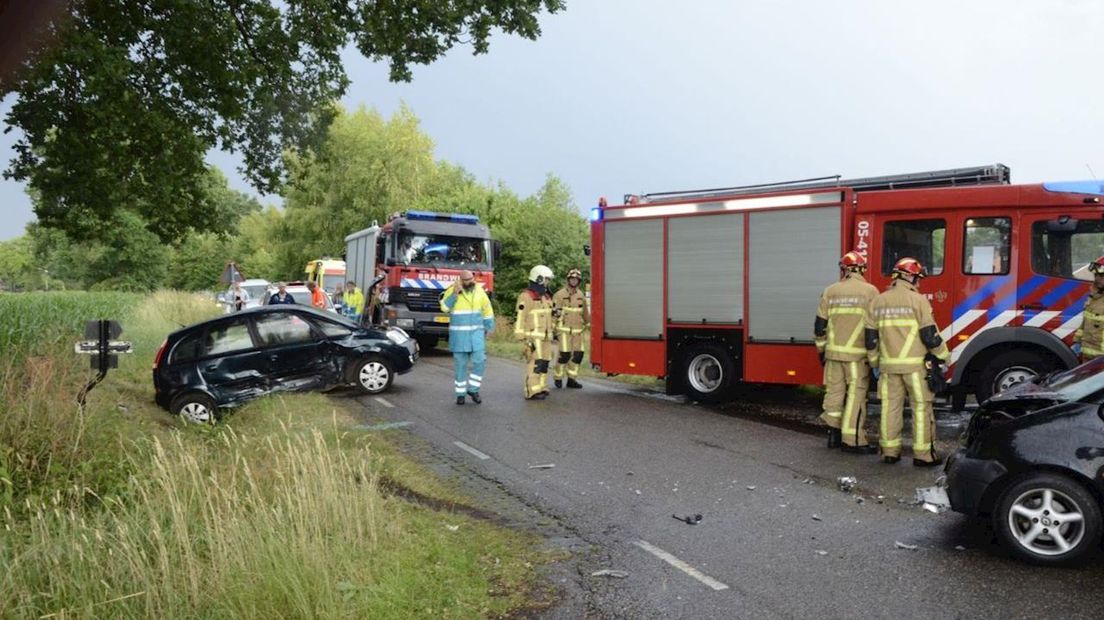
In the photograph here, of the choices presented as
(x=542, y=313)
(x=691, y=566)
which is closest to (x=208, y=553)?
(x=691, y=566)

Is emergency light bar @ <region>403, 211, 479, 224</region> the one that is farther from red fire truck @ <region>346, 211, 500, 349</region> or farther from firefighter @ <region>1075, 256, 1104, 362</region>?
firefighter @ <region>1075, 256, 1104, 362</region>

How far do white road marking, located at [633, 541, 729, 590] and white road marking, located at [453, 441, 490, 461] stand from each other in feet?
9.06

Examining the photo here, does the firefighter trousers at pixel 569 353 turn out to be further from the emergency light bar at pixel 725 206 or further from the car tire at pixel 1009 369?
the car tire at pixel 1009 369

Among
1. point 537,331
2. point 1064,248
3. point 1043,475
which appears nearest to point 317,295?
point 537,331

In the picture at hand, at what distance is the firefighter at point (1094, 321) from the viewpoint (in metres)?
7.62

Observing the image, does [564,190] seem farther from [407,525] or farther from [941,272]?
[407,525]

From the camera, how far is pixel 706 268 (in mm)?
10398

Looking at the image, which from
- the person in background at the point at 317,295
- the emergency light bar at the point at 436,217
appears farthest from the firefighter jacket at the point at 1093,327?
the person in background at the point at 317,295

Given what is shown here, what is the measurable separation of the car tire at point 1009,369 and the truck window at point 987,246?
2.87 feet

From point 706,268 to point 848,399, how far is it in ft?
10.8

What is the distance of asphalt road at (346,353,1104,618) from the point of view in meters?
4.10

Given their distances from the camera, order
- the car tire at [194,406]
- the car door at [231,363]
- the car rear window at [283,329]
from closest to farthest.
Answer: the car tire at [194,406] < the car door at [231,363] < the car rear window at [283,329]

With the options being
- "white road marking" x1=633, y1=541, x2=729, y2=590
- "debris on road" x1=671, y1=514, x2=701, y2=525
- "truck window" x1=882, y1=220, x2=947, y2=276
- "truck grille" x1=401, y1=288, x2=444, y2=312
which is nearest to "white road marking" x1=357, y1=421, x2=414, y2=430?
"debris on road" x1=671, y1=514, x2=701, y2=525

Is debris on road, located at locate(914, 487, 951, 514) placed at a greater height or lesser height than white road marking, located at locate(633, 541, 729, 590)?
greater
